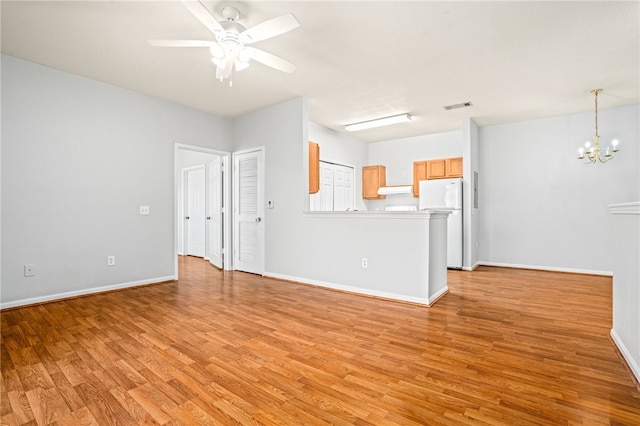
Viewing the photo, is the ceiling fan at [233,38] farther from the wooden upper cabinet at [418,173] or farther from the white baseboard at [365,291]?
the wooden upper cabinet at [418,173]

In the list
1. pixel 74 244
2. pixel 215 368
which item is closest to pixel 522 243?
pixel 215 368

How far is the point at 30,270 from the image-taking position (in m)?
3.40

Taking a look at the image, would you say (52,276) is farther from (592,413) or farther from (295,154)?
(592,413)

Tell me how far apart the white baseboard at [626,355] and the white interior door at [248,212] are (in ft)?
13.6

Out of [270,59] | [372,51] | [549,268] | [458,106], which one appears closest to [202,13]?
[270,59]

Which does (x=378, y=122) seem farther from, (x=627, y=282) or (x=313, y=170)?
(x=627, y=282)

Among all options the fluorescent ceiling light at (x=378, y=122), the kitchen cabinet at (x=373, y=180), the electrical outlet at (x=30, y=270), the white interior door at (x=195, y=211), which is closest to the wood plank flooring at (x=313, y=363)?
the electrical outlet at (x=30, y=270)

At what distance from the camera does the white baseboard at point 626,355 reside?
74.2 inches

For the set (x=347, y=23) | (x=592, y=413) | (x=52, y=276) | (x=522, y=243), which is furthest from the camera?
(x=522, y=243)

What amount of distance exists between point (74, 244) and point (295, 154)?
3.00 metres

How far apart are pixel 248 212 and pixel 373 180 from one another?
3.43 metres

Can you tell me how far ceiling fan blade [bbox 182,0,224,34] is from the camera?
1.95m

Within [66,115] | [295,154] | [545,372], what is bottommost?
[545,372]

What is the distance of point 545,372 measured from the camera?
6.48 feet
